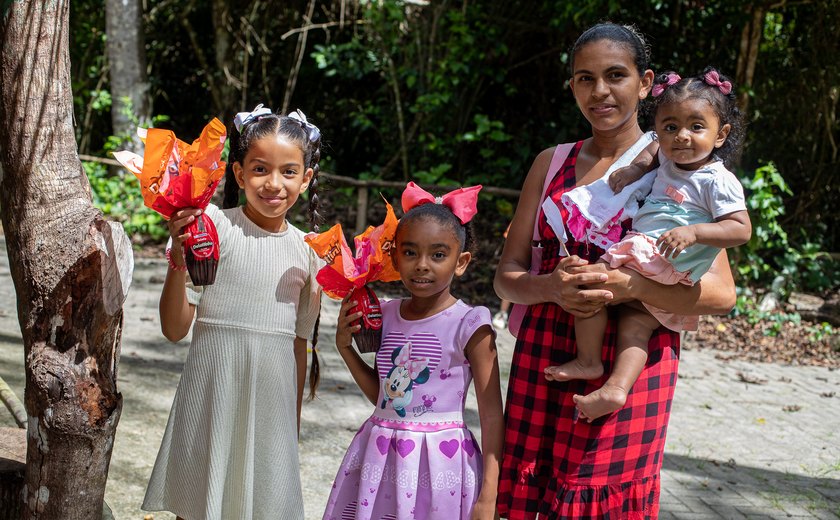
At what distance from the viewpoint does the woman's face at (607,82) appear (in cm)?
229

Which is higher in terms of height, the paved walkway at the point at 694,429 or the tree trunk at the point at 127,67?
the tree trunk at the point at 127,67

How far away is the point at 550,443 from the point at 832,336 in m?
7.01

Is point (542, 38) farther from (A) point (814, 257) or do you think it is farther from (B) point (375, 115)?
(A) point (814, 257)

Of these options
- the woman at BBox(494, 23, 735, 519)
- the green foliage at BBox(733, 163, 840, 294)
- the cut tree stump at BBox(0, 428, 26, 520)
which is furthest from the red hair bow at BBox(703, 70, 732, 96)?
the green foliage at BBox(733, 163, 840, 294)

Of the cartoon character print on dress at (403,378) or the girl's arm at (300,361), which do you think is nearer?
the cartoon character print on dress at (403,378)

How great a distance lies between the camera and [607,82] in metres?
2.30

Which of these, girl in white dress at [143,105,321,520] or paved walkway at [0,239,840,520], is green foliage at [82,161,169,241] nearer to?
paved walkway at [0,239,840,520]

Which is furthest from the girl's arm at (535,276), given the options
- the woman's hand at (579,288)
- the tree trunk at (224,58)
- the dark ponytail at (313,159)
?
the tree trunk at (224,58)

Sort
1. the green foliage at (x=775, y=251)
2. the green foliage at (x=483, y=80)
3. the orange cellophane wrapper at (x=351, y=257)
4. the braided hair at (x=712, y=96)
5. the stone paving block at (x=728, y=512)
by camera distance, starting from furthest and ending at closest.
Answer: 1. the green foliage at (x=483, y=80)
2. the green foliage at (x=775, y=251)
3. the stone paving block at (x=728, y=512)
4. the orange cellophane wrapper at (x=351, y=257)
5. the braided hair at (x=712, y=96)

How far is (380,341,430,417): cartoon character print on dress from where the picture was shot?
8.00ft

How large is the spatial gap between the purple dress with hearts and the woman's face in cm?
62

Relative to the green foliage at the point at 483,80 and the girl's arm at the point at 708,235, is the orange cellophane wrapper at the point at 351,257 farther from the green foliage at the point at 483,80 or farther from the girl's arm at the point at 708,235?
the green foliage at the point at 483,80

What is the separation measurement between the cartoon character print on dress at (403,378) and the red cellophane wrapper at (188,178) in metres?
0.55

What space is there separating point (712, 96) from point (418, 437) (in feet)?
3.84
